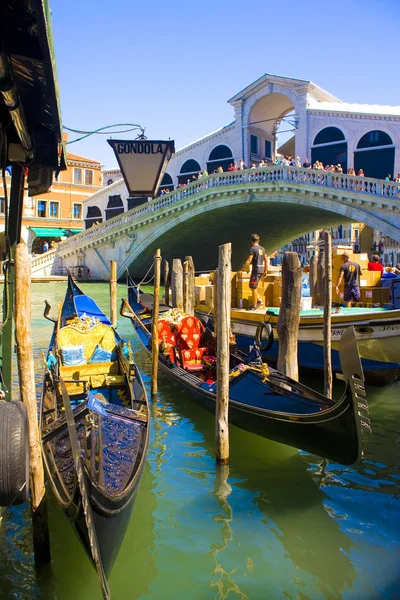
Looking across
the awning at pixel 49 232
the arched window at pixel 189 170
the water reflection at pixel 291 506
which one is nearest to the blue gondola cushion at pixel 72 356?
the water reflection at pixel 291 506

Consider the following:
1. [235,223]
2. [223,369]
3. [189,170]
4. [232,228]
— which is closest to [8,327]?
[223,369]

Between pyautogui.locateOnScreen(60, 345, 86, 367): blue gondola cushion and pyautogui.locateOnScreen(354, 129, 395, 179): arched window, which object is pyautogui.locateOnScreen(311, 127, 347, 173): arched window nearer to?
pyautogui.locateOnScreen(354, 129, 395, 179): arched window

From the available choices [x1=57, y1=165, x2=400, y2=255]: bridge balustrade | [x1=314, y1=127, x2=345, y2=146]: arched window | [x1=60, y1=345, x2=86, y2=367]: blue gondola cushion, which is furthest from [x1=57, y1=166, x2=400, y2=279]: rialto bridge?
[x1=60, y1=345, x2=86, y2=367]: blue gondola cushion

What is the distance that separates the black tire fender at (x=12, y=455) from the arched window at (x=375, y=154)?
668 inches

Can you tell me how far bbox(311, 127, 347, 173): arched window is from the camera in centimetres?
1819

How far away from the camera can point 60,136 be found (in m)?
2.95

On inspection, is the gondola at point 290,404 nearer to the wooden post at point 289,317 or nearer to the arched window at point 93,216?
the wooden post at point 289,317

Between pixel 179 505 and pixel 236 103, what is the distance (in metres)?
19.3

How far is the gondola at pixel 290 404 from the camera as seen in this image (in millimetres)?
3438

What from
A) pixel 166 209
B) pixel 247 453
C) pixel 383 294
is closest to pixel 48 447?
pixel 247 453

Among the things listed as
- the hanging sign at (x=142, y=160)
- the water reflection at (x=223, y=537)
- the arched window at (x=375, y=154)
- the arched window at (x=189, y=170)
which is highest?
the arched window at (x=189, y=170)

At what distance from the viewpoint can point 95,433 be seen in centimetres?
329

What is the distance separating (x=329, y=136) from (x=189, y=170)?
694cm

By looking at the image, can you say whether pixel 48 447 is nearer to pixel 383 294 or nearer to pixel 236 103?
pixel 383 294
